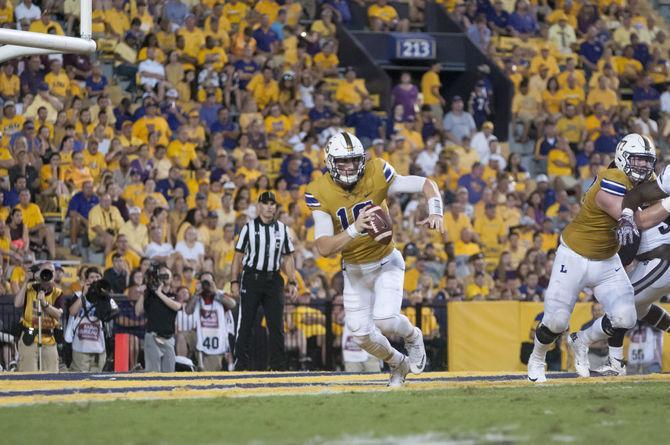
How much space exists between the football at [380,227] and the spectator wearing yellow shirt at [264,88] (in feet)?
32.4

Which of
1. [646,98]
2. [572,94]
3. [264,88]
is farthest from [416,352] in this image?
[646,98]

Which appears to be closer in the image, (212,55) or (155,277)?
(155,277)

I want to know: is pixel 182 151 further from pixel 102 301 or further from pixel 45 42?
pixel 45 42

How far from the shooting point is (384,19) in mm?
21391

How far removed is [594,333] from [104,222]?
22.3 ft

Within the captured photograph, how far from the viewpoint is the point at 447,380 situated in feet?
34.4

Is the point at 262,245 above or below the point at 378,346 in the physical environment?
above

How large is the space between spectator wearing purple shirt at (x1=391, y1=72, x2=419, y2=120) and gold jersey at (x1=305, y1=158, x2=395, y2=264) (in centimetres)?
1077

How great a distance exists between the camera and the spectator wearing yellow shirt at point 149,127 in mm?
17031

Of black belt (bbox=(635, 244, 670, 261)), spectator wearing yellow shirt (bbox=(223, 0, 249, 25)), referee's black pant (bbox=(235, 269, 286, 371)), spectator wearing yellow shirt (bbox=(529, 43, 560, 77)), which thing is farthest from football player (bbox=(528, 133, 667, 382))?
spectator wearing yellow shirt (bbox=(529, 43, 560, 77))

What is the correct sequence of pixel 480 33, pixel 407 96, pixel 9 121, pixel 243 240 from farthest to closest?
pixel 480 33
pixel 407 96
pixel 9 121
pixel 243 240

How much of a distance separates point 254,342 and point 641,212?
193 inches

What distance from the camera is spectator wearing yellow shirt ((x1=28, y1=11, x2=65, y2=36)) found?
16453mm

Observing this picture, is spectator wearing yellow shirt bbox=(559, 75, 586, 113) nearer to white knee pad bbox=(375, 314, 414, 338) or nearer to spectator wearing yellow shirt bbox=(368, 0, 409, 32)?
spectator wearing yellow shirt bbox=(368, 0, 409, 32)
